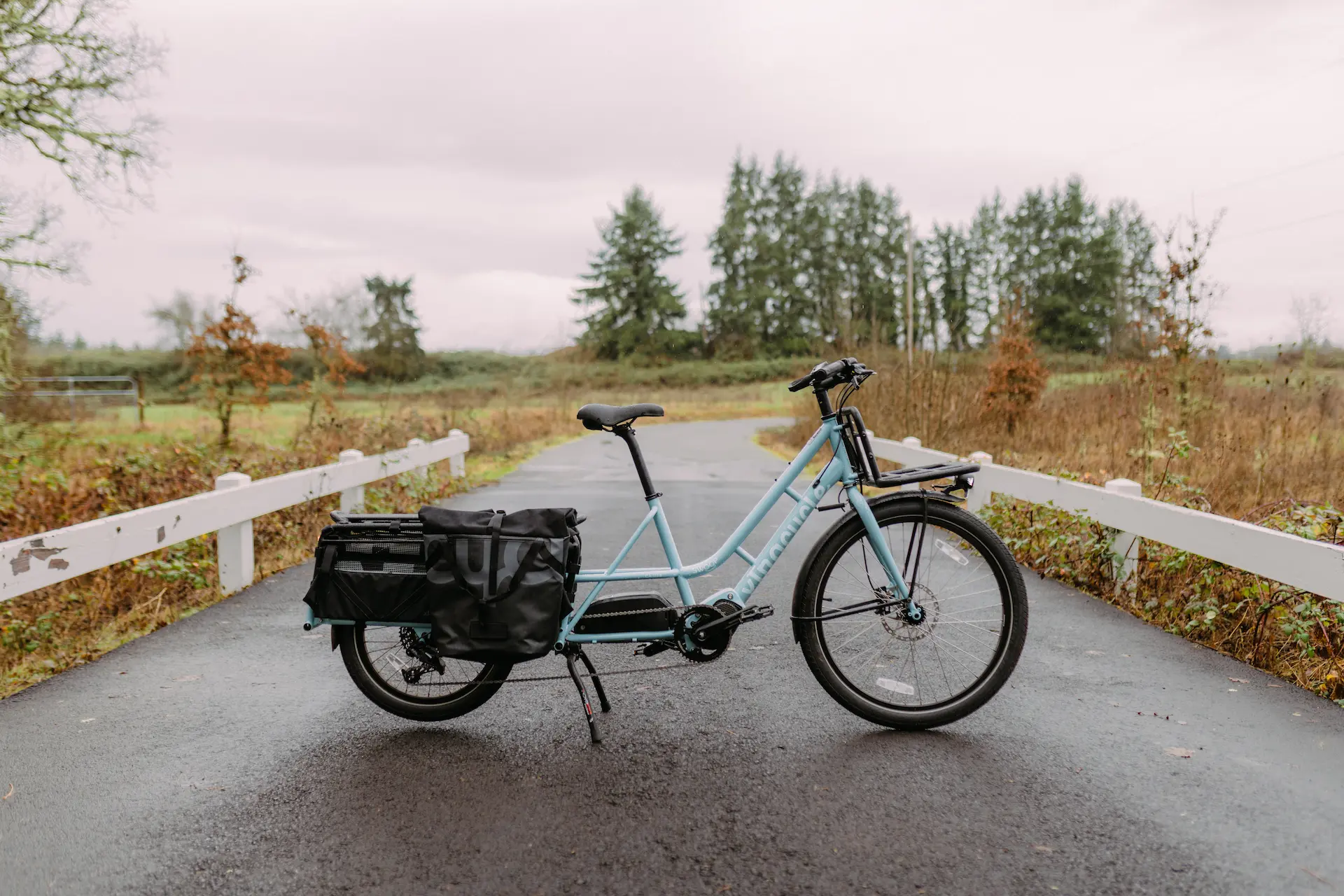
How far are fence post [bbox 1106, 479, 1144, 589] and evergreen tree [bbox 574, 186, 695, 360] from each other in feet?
222

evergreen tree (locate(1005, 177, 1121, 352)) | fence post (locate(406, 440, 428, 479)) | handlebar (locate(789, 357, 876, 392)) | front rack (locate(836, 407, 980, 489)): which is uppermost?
evergreen tree (locate(1005, 177, 1121, 352))

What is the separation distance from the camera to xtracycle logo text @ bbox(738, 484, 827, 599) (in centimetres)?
391

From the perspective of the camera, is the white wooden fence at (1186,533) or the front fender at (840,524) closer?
the front fender at (840,524)

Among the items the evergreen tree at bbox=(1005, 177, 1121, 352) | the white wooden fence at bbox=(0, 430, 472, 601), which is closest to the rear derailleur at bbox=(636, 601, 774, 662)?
the white wooden fence at bbox=(0, 430, 472, 601)

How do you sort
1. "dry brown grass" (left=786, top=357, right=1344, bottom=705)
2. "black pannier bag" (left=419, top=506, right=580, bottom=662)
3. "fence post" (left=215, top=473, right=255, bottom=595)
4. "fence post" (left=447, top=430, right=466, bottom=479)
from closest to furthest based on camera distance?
"black pannier bag" (left=419, top=506, right=580, bottom=662) → "dry brown grass" (left=786, top=357, right=1344, bottom=705) → "fence post" (left=215, top=473, right=255, bottom=595) → "fence post" (left=447, top=430, right=466, bottom=479)

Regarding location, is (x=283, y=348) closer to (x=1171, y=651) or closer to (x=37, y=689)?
(x=37, y=689)

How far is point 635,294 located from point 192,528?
7068 cm

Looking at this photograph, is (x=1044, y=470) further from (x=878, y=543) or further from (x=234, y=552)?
(x=234, y=552)

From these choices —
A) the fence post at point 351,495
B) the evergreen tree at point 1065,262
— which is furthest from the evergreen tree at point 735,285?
the fence post at point 351,495

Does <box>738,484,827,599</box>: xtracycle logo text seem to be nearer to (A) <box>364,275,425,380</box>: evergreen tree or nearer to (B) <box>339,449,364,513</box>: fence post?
(B) <box>339,449,364,513</box>: fence post

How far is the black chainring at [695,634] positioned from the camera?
12.5 feet

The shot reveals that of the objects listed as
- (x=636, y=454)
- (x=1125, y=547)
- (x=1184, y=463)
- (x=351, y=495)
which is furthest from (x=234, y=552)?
(x=1184, y=463)

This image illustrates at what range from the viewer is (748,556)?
13.4 ft

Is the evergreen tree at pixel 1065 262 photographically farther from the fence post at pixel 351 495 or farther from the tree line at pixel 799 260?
the fence post at pixel 351 495
